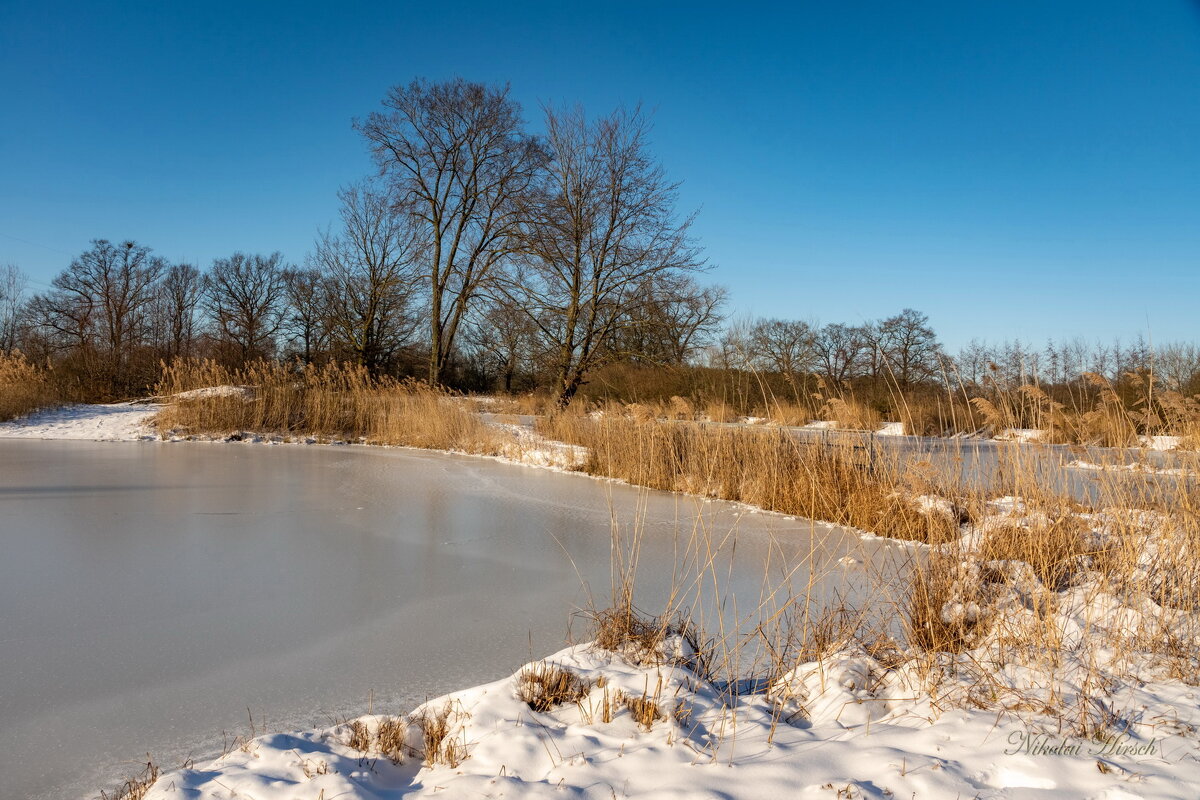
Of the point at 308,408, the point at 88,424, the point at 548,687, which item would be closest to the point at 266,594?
the point at 548,687

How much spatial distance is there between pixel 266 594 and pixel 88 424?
1028 centimetres

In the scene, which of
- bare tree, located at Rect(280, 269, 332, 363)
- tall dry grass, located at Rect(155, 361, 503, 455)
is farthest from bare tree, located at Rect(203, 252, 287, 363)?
tall dry grass, located at Rect(155, 361, 503, 455)

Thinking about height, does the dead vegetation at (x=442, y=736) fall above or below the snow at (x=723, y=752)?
below

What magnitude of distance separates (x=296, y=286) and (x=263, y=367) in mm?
17063

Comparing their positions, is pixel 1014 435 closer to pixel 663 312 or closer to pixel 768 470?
pixel 768 470

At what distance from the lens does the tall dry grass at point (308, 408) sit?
10.4 meters

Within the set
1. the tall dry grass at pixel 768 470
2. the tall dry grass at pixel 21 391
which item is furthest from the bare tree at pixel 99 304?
the tall dry grass at pixel 768 470

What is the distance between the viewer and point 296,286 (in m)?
26.5

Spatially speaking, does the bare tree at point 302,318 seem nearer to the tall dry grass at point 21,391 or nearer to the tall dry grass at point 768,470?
the tall dry grass at point 21,391

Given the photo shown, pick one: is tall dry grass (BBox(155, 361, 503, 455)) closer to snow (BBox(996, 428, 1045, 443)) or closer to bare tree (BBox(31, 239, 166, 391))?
snow (BBox(996, 428, 1045, 443))

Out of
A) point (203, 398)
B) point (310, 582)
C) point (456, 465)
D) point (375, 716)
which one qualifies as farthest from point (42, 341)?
point (375, 716)

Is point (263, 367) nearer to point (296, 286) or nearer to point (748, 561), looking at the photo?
point (748, 561)

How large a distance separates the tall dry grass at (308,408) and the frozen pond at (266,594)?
4.04 meters

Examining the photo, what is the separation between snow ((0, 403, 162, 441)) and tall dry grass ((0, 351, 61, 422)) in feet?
0.53
